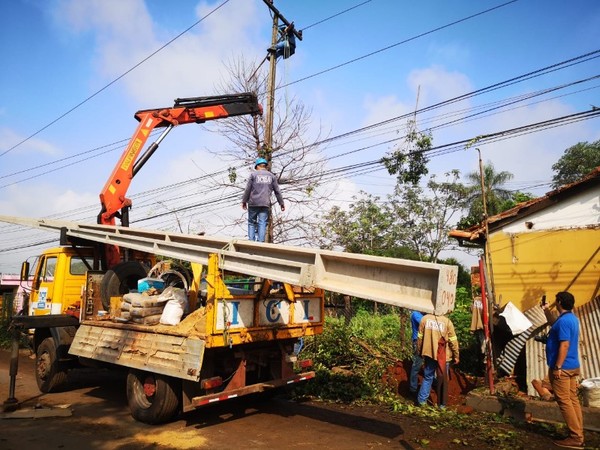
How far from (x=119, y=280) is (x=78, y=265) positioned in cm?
162

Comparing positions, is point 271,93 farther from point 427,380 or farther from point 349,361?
point 427,380

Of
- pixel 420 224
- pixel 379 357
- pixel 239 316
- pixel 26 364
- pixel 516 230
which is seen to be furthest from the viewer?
pixel 420 224

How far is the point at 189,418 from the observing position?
591cm

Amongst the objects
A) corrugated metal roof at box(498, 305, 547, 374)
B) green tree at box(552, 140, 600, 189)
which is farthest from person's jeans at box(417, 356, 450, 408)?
green tree at box(552, 140, 600, 189)

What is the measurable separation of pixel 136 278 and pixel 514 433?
6.30 m

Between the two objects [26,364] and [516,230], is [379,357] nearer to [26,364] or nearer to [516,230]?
[516,230]

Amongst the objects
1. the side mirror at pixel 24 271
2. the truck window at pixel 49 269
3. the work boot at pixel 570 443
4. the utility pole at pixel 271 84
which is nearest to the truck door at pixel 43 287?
the truck window at pixel 49 269

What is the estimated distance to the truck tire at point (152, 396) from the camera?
536 centimetres

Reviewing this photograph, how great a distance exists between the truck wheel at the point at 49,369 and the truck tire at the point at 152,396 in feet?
7.81

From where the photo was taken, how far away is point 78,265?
841cm

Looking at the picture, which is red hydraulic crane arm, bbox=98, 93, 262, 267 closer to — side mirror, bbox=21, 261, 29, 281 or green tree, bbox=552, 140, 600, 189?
side mirror, bbox=21, 261, 29, 281

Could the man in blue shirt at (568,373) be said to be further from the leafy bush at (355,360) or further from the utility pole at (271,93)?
the utility pole at (271,93)

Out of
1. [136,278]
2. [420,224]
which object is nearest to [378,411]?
[136,278]

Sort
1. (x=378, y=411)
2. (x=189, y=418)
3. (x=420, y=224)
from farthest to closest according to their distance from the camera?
(x=420, y=224)
(x=378, y=411)
(x=189, y=418)
